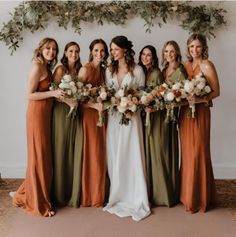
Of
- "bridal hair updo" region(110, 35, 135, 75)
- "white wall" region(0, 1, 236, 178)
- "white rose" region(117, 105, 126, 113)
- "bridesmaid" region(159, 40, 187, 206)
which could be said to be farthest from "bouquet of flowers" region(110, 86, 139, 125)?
"white wall" region(0, 1, 236, 178)

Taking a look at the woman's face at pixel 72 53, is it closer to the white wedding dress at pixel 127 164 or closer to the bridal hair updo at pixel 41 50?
the bridal hair updo at pixel 41 50

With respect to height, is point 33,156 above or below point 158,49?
below

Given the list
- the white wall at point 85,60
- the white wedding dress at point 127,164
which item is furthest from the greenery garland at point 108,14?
the white wedding dress at point 127,164

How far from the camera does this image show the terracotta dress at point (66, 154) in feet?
16.4

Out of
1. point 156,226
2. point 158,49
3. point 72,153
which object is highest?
point 158,49

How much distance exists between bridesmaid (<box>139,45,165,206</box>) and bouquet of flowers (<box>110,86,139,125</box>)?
180 mm

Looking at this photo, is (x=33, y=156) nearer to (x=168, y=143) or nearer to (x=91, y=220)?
(x=91, y=220)

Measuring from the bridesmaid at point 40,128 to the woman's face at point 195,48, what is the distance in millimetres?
1349

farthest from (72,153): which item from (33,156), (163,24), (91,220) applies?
(163,24)

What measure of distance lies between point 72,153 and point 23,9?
1942 millimetres

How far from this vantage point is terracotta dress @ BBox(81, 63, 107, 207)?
502 centimetres

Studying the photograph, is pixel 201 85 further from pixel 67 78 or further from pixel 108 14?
pixel 108 14

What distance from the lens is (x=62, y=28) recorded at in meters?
5.95

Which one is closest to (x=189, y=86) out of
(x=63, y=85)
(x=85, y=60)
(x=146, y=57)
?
(x=146, y=57)
